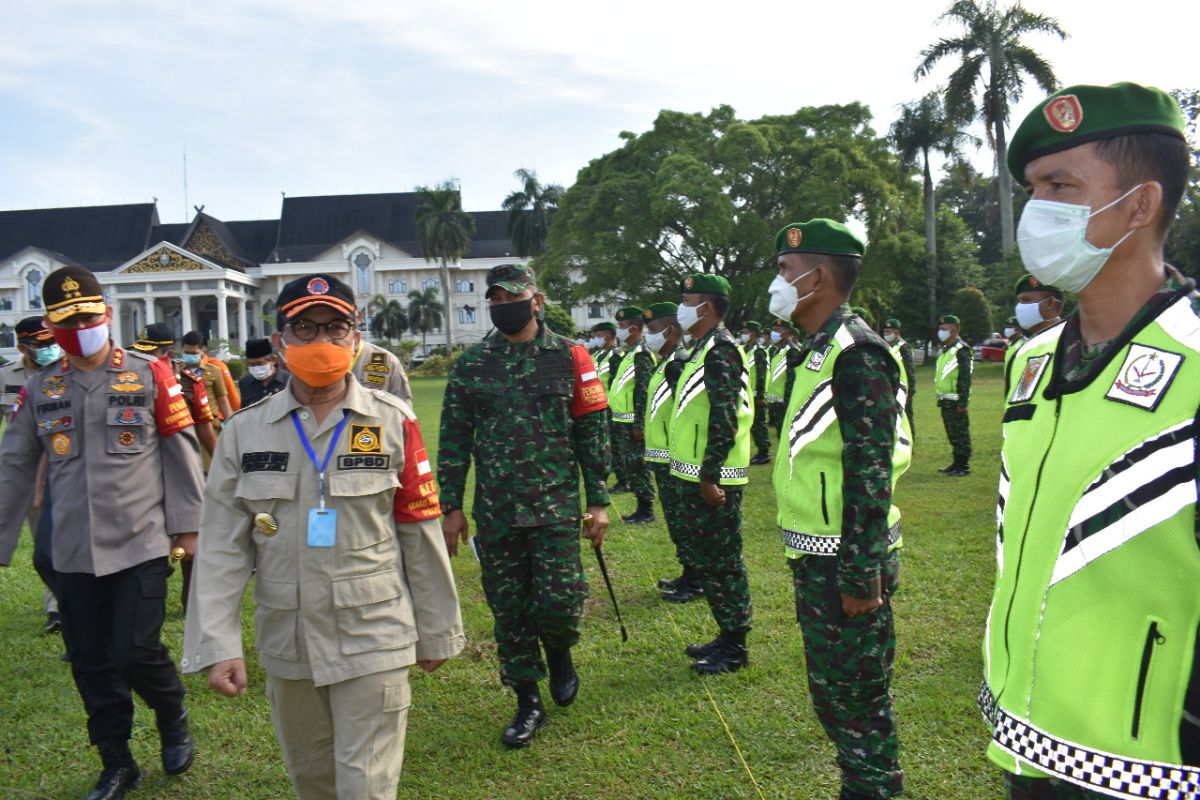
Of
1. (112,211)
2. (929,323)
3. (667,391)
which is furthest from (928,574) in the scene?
(112,211)

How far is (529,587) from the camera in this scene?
4.23 metres

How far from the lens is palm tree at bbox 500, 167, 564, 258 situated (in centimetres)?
6706

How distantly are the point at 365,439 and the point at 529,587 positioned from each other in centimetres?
169

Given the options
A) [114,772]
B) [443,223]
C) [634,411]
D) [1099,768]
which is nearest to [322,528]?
[114,772]

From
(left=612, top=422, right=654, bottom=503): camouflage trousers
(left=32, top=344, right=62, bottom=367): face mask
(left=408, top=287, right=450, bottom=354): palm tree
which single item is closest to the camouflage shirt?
(left=32, top=344, right=62, bottom=367): face mask

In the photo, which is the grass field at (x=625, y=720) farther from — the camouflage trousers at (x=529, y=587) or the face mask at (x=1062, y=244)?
the face mask at (x=1062, y=244)

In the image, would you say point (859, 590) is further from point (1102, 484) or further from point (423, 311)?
point (423, 311)

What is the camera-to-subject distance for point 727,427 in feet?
15.4

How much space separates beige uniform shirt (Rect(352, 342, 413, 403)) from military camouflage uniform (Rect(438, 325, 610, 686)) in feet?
5.62

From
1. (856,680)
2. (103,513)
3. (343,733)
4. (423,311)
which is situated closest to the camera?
(343,733)

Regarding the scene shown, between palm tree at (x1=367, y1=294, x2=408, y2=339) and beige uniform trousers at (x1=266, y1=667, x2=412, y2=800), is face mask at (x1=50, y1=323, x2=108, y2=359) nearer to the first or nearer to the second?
beige uniform trousers at (x1=266, y1=667, x2=412, y2=800)

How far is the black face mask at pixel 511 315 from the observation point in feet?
13.6

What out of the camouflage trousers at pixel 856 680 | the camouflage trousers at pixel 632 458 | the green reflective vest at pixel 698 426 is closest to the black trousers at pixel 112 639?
the camouflage trousers at pixel 856 680

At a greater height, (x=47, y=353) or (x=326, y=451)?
(x=47, y=353)
